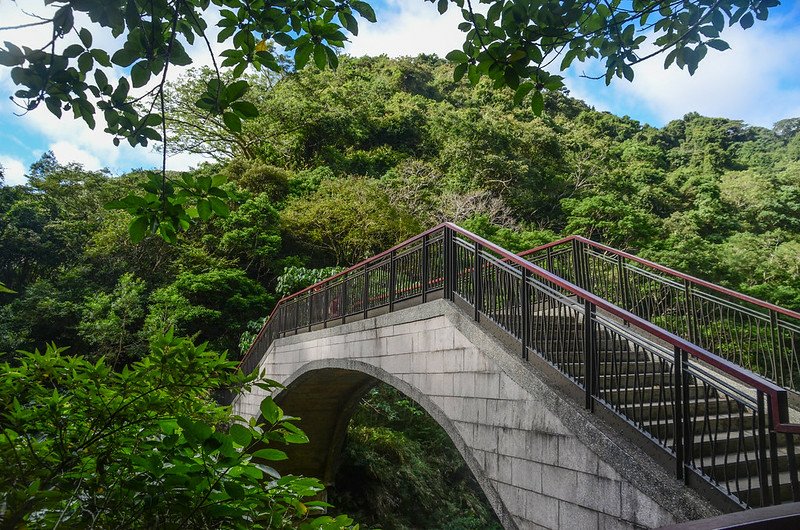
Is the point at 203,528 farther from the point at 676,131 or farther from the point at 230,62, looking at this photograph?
the point at 676,131

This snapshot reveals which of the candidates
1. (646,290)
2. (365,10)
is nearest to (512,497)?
(365,10)

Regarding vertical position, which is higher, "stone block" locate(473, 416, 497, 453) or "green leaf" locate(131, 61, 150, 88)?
"green leaf" locate(131, 61, 150, 88)

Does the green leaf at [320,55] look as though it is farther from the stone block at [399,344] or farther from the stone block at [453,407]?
the stone block at [399,344]

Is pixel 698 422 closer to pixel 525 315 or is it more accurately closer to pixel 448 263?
pixel 525 315

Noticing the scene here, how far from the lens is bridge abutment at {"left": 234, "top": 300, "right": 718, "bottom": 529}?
9.91 ft

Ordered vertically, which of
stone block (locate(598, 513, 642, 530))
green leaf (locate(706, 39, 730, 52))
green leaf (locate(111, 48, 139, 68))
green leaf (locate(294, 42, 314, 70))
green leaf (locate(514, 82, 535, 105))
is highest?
green leaf (locate(706, 39, 730, 52))

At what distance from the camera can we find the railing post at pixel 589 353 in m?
3.52

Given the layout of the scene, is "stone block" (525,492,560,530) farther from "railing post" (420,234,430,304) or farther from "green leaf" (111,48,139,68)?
"green leaf" (111,48,139,68)

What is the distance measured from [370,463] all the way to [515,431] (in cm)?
933

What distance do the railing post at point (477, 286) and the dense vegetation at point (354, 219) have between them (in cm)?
822

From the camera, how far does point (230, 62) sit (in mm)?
2219

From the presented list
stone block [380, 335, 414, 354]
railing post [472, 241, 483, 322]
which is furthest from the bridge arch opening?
railing post [472, 241, 483, 322]

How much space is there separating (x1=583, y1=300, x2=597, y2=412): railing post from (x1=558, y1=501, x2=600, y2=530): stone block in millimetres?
674

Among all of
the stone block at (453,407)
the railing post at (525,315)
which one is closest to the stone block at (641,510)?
the railing post at (525,315)
